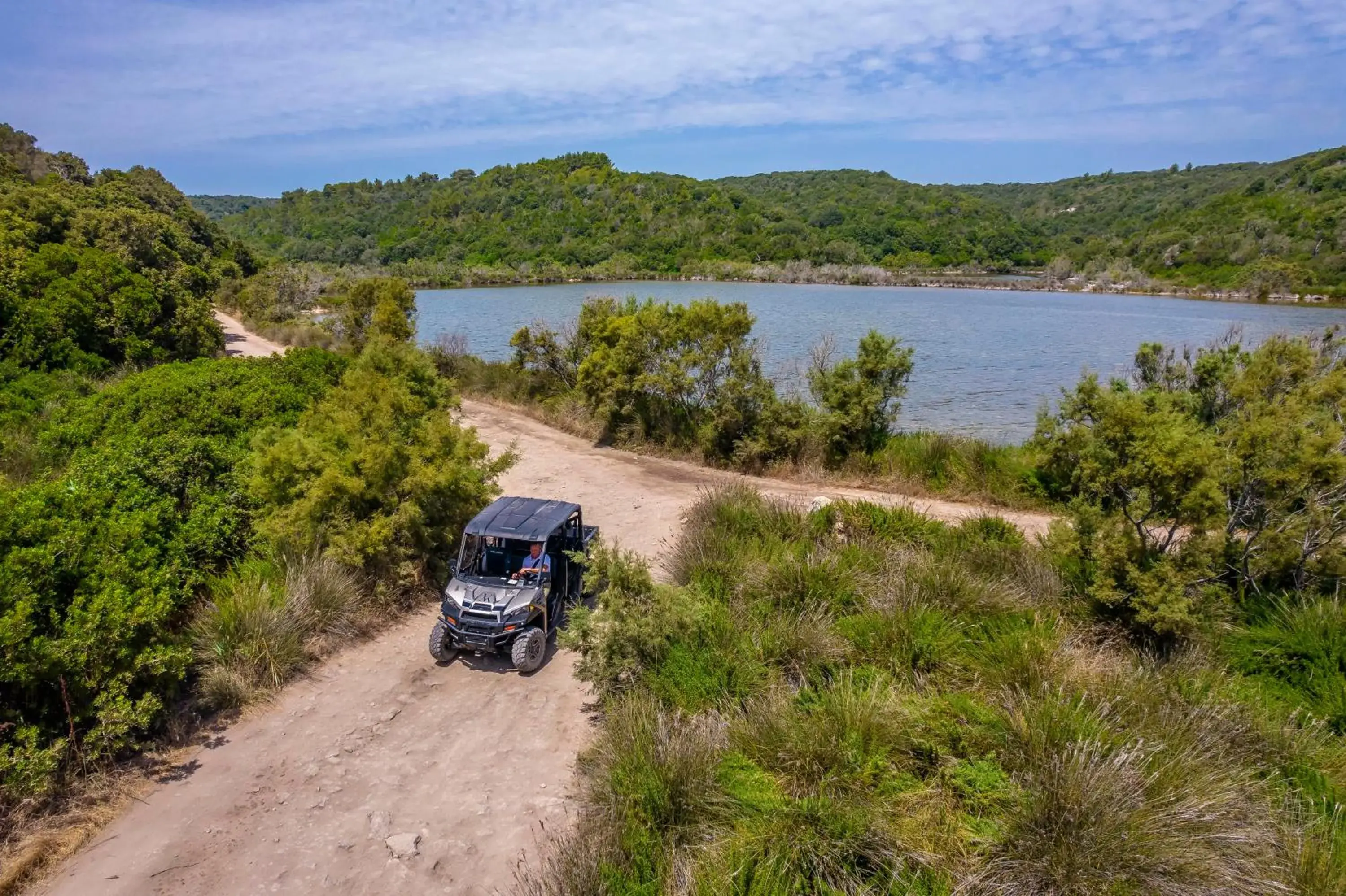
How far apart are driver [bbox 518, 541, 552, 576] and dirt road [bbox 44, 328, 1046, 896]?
116cm

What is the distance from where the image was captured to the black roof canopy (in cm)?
814

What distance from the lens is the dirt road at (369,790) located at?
508cm

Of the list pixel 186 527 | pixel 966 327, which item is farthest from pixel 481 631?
pixel 966 327

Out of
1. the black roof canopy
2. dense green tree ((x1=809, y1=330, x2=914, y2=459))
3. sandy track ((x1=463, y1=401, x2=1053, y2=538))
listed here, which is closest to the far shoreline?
dense green tree ((x1=809, y1=330, x2=914, y2=459))

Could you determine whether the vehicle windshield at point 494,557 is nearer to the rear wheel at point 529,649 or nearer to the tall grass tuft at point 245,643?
the rear wheel at point 529,649

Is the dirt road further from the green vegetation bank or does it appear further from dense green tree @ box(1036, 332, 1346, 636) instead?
dense green tree @ box(1036, 332, 1346, 636)

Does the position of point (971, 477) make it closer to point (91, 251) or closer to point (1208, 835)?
point (1208, 835)

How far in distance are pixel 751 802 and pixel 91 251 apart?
2831cm

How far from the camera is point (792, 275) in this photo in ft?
303

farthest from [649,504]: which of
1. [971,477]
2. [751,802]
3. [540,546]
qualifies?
[751,802]

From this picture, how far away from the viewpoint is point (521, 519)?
8648mm

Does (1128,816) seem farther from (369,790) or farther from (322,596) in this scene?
(322,596)

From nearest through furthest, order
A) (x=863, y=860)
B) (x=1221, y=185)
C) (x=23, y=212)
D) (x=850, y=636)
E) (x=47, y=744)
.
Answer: (x=863, y=860) → (x=47, y=744) → (x=850, y=636) → (x=23, y=212) → (x=1221, y=185)

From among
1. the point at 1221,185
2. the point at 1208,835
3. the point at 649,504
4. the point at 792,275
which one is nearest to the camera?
the point at 1208,835
